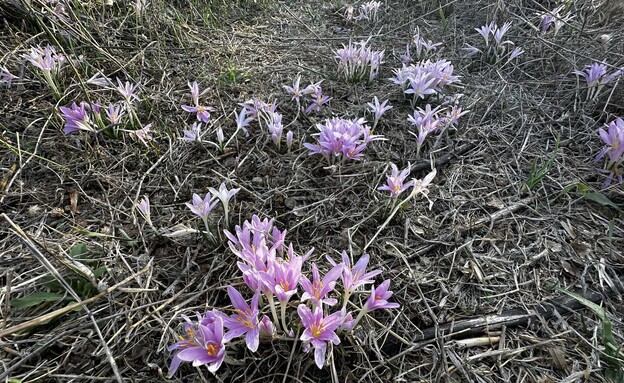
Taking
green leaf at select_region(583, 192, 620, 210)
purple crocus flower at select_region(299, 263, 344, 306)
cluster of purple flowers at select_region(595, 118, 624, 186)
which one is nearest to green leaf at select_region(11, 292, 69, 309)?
purple crocus flower at select_region(299, 263, 344, 306)

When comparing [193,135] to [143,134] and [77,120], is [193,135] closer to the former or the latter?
[143,134]

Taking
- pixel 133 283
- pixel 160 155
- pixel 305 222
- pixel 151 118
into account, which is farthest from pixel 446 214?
pixel 151 118

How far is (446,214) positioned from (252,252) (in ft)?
3.11

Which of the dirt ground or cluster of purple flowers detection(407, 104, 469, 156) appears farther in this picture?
cluster of purple flowers detection(407, 104, 469, 156)

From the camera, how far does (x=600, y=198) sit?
1.65 metres

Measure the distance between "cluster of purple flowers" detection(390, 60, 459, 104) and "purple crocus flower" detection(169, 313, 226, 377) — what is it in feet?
5.69

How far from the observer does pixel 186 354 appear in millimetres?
1044

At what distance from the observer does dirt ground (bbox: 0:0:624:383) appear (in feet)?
4.00

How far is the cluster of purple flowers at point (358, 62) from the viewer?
2.47 m

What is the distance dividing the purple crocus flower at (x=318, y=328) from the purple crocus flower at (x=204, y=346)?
9.6 inches

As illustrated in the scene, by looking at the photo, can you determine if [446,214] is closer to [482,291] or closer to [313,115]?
[482,291]

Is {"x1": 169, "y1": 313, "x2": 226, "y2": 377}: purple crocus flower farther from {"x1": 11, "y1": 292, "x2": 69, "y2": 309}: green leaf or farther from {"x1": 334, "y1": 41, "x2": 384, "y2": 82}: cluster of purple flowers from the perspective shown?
{"x1": 334, "y1": 41, "x2": 384, "y2": 82}: cluster of purple flowers

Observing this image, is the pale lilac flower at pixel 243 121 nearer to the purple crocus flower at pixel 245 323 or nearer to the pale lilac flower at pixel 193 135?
the pale lilac flower at pixel 193 135

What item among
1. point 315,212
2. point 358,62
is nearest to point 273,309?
point 315,212
